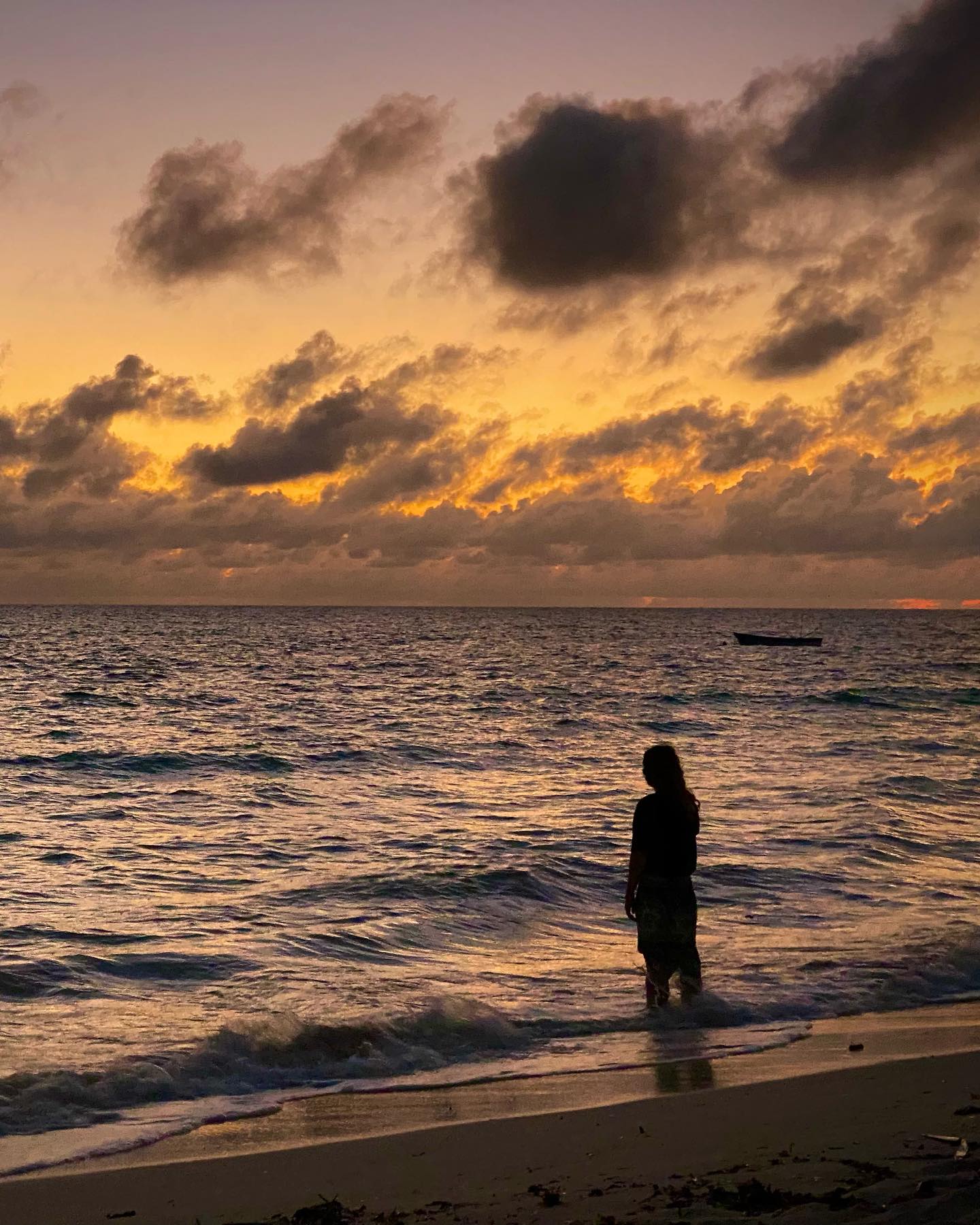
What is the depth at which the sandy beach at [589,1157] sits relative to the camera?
475 centimetres

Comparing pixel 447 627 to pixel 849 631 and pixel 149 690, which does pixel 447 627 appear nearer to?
pixel 849 631

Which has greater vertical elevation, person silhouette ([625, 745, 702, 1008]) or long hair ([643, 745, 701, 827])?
long hair ([643, 745, 701, 827])

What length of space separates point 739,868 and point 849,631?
517 ft

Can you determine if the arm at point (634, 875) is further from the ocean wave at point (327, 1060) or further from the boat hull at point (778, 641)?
→ the boat hull at point (778, 641)

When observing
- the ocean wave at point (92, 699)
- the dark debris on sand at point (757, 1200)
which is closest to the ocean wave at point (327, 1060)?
the dark debris on sand at point (757, 1200)

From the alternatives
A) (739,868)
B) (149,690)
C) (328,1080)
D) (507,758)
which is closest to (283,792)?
(507,758)

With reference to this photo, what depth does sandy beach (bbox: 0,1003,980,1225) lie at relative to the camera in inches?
187

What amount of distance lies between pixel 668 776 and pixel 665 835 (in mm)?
486

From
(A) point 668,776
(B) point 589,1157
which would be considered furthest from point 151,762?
(B) point 589,1157

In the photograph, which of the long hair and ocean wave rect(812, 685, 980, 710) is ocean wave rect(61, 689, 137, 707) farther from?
the long hair

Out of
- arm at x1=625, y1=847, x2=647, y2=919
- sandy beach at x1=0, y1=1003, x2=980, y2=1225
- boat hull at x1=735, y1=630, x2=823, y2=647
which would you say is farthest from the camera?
boat hull at x1=735, y1=630, x2=823, y2=647

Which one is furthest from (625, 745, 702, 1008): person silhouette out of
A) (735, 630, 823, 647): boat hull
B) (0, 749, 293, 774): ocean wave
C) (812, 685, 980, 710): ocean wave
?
(735, 630, 823, 647): boat hull

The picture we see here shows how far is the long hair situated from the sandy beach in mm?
2086

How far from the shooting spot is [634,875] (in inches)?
354
